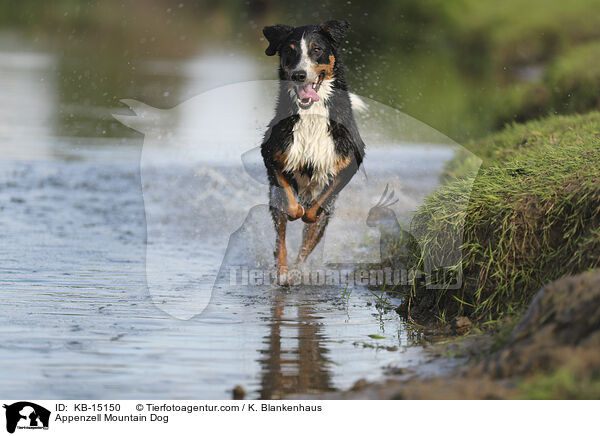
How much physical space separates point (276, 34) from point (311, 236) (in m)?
1.56

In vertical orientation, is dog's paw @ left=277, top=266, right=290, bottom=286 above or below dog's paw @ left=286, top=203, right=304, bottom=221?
below

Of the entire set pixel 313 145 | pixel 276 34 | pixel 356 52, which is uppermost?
pixel 356 52

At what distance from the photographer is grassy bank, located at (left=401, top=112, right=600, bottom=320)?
3.95 m

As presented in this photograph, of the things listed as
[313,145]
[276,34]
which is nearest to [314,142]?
[313,145]

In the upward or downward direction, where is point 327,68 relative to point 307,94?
upward

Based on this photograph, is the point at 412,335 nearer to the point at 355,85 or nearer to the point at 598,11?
the point at 355,85

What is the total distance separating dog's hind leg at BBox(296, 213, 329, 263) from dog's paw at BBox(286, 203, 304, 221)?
335mm

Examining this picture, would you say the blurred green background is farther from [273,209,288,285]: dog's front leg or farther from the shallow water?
[273,209,288,285]: dog's front leg

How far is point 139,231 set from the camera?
24.7ft

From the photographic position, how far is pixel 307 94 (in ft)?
17.7

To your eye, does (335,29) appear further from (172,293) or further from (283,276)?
(172,293)

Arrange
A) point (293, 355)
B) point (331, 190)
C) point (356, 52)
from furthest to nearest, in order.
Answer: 1. point (356, 52)
2. point (331, 190)
3. point (293, 355)

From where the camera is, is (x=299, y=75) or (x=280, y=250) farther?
(x=280, y=250)

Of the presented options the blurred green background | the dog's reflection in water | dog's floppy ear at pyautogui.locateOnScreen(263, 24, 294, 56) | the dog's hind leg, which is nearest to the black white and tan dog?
dog's floppy ear at pyautogui.locateOnScreen(263, 24, 294, 56)
